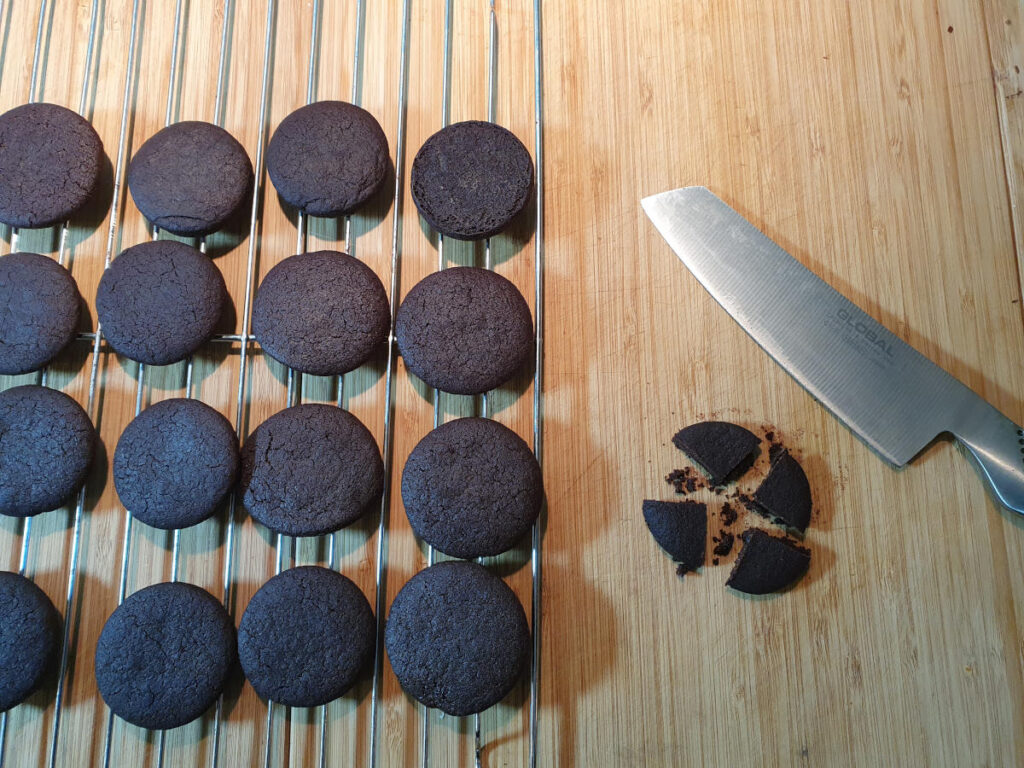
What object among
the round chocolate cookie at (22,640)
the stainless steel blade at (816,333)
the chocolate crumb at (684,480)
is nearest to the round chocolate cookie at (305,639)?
the round chocolate cookie at (22,640)

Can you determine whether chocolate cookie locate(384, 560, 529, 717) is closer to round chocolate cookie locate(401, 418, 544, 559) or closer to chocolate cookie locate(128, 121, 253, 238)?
round chocolate cookie locate(401, 418, 544, 559)

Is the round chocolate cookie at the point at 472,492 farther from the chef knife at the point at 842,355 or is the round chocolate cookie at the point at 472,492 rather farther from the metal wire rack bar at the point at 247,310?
the chef knife at the point at 842,355

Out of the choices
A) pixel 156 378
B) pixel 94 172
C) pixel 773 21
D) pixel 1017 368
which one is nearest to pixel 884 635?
pixel 1017 368

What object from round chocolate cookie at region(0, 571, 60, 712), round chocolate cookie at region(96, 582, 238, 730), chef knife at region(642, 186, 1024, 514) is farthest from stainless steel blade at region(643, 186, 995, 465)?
round chocolate cookie at region(0, 571, 60, 712)

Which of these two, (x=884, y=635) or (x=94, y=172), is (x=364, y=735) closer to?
(x=884, y=635)

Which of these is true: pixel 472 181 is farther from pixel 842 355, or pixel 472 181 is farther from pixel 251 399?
pixel 842 355

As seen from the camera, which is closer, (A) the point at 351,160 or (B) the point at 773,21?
(A) the point at 351,160

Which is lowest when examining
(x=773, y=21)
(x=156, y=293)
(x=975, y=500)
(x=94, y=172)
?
(x=975, y=500)
